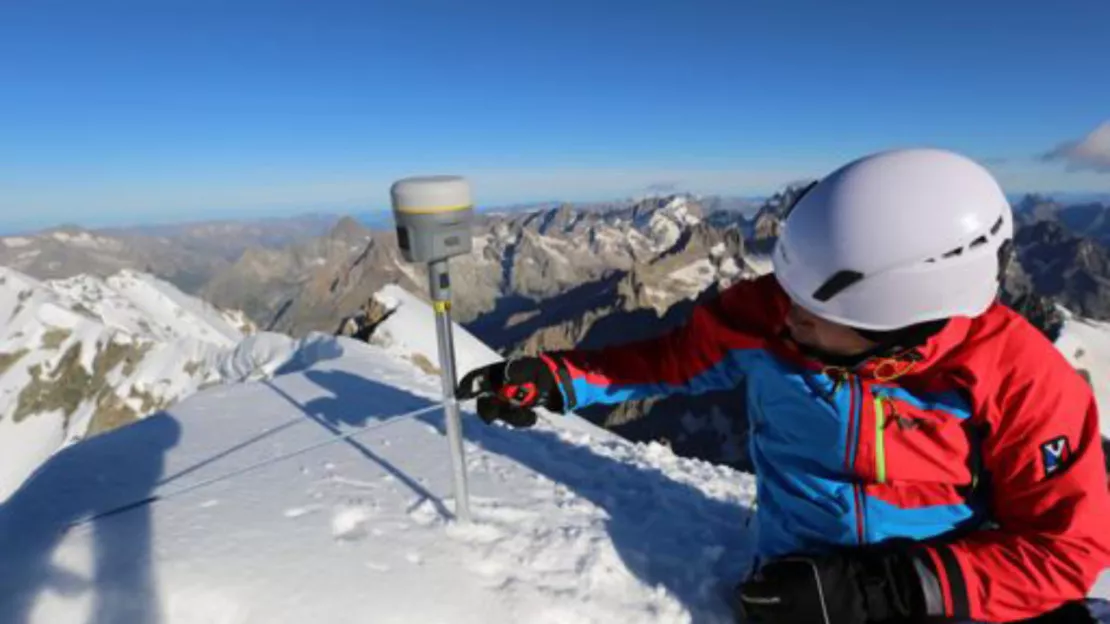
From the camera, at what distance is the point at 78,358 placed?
271 feet

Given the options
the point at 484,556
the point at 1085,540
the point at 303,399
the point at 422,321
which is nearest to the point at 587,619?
the point at 484,556

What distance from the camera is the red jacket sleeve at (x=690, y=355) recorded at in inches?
157

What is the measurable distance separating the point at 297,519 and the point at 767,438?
3.34 meters

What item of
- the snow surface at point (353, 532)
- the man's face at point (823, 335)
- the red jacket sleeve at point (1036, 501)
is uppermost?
the man's face at point (823, 335)

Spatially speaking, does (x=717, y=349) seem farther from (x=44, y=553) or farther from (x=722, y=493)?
(x=44, y=553)

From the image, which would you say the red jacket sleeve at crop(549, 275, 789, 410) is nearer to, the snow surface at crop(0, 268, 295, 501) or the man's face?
the man's face

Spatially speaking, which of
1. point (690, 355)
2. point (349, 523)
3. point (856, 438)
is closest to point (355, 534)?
point (349, 523)

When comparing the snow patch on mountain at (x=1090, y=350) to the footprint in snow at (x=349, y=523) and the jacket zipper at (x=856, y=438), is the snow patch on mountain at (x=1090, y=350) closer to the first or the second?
the jacket zipper at (x=856, y=438)

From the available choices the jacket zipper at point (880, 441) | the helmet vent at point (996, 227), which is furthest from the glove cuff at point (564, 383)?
the helmet vent at point (996, 227)

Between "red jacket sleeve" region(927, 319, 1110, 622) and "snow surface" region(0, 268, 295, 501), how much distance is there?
73.5 ft

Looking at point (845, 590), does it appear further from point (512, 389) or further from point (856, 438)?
point (512, 389)

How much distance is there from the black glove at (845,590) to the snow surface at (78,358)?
21.8 metres

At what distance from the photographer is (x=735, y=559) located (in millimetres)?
4891

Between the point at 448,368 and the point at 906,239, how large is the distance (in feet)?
9.25
